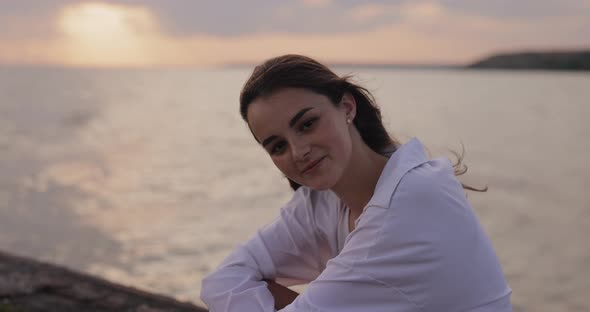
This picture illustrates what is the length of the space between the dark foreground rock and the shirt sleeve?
0.97 metres

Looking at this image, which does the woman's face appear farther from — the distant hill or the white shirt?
the distant hill

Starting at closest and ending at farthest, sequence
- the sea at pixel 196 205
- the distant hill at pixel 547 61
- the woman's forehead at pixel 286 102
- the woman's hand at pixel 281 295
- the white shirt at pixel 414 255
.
Result: the white shirt at pixel 414 255
the woman's forehead at pixel 286 102
the woman's hand at pixel 281 295
the sea at pixel 196 205
the distant hill at pixel 547 61

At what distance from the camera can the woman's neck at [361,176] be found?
2.21 m

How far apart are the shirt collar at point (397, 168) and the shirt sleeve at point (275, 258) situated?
588 millimetres

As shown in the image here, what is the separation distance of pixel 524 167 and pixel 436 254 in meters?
14.0

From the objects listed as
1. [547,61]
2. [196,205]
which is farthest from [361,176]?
[547,61]

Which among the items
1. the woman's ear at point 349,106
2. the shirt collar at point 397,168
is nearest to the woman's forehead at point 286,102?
the woman's ear at point 349,106

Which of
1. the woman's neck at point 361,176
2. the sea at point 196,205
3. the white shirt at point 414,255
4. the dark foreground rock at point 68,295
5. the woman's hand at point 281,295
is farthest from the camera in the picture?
the sea at point 196,205

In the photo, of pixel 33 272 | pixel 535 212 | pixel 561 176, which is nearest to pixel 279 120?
pixel 33 272

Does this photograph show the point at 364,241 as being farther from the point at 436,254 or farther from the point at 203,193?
the point at 203,193

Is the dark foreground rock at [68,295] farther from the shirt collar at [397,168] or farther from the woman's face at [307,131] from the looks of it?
the shirt collar at [397,168]

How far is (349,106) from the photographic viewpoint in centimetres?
227

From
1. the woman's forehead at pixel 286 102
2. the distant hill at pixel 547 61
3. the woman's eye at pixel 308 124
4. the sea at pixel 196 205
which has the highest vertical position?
the woman's forehead at pixel 286 102

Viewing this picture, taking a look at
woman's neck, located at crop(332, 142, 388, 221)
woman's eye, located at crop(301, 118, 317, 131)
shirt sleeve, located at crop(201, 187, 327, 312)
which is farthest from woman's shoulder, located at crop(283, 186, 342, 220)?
woman's eye, located at crop(301, 118, 317, 131)
